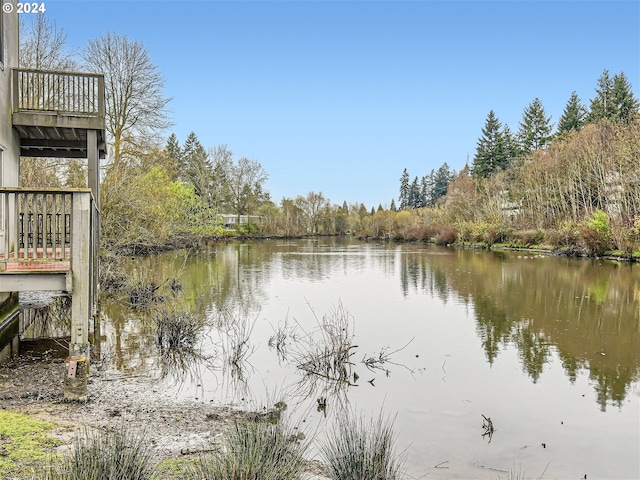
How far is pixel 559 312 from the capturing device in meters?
14.3

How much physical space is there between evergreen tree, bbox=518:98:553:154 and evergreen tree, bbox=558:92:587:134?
1.68m

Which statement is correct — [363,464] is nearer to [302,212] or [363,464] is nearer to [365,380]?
[365,380]

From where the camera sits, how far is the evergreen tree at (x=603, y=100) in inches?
2080

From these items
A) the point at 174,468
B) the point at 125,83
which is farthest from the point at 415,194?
the point at 174,468

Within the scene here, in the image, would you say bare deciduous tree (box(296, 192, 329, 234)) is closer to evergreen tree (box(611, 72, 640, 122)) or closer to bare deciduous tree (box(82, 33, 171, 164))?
evergreen tree (box(611, 72, 640, 122))

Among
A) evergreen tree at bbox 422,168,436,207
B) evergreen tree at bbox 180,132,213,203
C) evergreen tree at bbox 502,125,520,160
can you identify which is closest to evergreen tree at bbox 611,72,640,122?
evergreen tree at bbox 502,125,520,160

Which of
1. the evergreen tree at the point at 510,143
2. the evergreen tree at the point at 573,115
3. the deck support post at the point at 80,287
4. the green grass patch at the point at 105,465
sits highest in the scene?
the evergreen tree at the point at 573,115

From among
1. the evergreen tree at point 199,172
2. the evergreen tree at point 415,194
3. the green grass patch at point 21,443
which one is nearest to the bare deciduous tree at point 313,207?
the evergreen tree at point 199,172

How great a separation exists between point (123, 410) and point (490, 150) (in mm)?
64288

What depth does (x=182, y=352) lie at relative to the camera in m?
9.95

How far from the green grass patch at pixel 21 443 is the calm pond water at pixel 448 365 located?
2.37 meters

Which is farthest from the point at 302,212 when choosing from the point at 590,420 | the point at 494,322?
the point at 590,420

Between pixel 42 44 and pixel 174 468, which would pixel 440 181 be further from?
pixel 174 468

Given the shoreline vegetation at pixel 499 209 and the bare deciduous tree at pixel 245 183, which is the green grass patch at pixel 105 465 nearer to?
the shoreline vegetation at pixel 499 209
